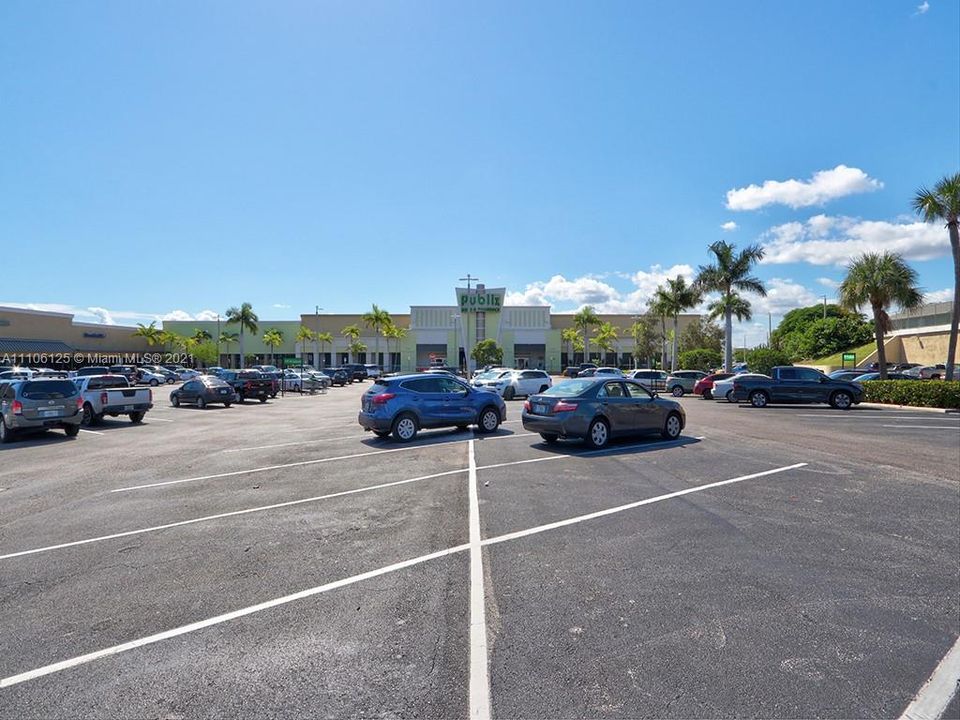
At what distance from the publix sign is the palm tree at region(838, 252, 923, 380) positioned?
36.8 metres

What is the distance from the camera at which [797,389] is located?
2634cm

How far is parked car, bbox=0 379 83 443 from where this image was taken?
50.2 feet

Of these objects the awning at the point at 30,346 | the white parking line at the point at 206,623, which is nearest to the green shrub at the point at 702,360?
the white parking line at the point at 206,623

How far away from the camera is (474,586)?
188 inches

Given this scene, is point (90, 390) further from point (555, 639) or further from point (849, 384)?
point (849, 384)

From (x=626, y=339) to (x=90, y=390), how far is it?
81105 mm

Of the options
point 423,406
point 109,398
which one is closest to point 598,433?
point 423,406

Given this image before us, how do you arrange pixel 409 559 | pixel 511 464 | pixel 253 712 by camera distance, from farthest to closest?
1. pixel 511 464
2. pixel 409 559
3. pixel 253 712

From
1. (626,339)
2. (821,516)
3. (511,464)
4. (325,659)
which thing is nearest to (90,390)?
(511,464)

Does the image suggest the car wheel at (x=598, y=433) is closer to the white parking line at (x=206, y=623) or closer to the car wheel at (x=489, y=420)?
the car wheel at (x=489, y=420)

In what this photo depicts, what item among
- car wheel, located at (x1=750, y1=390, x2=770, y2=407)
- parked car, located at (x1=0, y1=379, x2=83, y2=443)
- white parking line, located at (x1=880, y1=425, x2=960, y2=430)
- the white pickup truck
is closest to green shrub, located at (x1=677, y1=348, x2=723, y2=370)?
car wheel, located at (x1=750, y1=390, x2=770, y2=407)

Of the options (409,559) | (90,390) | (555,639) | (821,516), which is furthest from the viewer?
(90,390)

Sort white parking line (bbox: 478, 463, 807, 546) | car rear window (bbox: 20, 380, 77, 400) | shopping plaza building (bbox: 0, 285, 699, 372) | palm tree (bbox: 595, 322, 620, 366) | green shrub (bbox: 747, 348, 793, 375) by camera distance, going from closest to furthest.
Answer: white parking line (bbox: 478, 463, 807, 546)
car rear window (bbox: 20, 380, 77, 400)
green shrub (bbox: 747, 348, 793, 375)
shopping plaza building (bbox: 0, 285, 699, 372)
palm tree (bbox: 595, 322, 620, 366)

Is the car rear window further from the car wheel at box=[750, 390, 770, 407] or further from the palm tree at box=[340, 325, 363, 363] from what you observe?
the palm tree at box=[340, 325, 363, 363]
